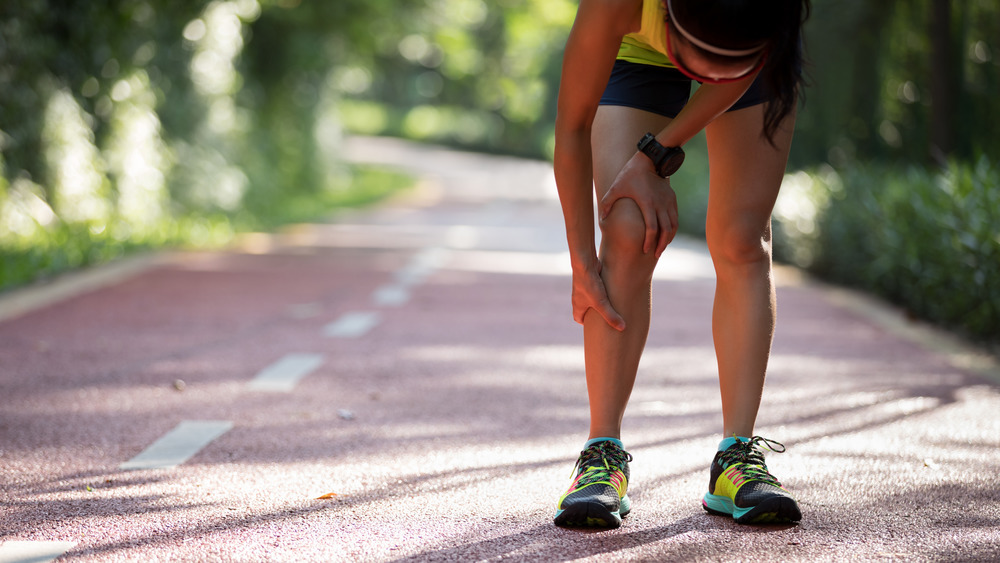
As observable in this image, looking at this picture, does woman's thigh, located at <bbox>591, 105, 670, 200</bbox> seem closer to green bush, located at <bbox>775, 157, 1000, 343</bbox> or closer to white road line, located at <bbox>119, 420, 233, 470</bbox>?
white road line, located at <bbox>119, 420, 233, 470</bbox>

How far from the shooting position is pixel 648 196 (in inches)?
110

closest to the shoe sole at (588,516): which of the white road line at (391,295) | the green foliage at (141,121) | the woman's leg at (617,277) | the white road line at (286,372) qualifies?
the woman's leg at (617,277)

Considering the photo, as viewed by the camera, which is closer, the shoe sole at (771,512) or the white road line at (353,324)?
the shoe sole at (771,512)

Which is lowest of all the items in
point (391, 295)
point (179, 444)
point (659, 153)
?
point (391, 295)

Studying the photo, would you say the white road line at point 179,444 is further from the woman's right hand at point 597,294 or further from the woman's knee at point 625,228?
the woman's knee at point 625,228

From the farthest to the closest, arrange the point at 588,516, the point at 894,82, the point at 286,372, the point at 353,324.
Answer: the point at 894,82, the point at 353,324, the point at 286,372, the point at 588,516

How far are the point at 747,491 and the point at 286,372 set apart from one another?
3066mm

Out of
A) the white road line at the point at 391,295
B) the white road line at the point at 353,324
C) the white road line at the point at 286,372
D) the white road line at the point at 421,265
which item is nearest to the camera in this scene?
the white road line at the point at 286,372

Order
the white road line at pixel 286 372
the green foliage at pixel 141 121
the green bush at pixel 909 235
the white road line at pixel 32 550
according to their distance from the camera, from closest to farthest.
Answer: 1. the white road line at pixel 32 550
2. the white road line at pixel 286 372
3. the green bush at pixel 909 235
4. the green foliage at pixel 141 121

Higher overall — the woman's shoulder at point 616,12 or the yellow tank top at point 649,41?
the woman's shoulder at point 616,12

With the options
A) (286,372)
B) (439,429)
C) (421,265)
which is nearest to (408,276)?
(421,265)

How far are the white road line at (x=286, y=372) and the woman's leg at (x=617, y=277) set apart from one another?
2364 millimetres

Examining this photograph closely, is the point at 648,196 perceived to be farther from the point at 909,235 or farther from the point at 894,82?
the point at 894,82

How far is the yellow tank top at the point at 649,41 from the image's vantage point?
2.58 meters
